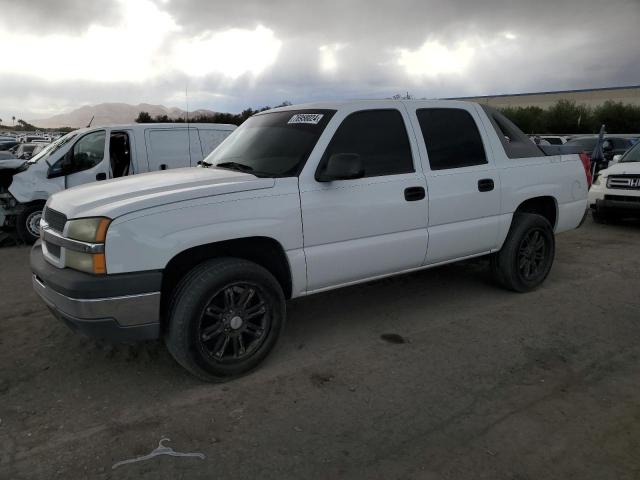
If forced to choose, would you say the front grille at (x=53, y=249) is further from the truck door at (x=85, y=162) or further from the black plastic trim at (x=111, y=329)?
the truck door at (x=85, y=162)

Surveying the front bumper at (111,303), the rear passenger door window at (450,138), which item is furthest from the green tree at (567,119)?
the front bumper at (111,303)

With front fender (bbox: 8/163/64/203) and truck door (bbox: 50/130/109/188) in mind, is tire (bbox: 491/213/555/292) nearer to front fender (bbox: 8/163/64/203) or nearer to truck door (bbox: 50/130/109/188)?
truck door (bbox: 50/130/109/188)

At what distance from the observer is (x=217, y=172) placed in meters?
3.93

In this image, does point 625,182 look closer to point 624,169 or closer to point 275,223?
point 624,169

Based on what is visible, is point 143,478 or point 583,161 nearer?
point 143,478

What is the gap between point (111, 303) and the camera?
3.01m

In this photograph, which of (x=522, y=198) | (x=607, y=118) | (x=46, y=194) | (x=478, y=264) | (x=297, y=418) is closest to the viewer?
(x=297, y=418)

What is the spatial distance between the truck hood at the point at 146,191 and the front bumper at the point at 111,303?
0.39 metres

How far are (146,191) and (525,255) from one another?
3781 millimetres

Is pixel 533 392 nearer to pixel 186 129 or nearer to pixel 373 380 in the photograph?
pixel 373 380

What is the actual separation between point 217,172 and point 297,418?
1.94 meters

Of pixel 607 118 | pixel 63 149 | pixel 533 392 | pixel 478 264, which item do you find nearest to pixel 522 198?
pixel 478 264

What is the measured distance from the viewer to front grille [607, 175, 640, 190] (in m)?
8.60

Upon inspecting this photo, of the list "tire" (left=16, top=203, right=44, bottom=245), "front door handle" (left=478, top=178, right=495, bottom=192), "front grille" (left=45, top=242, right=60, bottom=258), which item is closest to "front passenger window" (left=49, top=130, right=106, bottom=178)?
"tire" (left=16, top=203, right=44, bottom=245)
